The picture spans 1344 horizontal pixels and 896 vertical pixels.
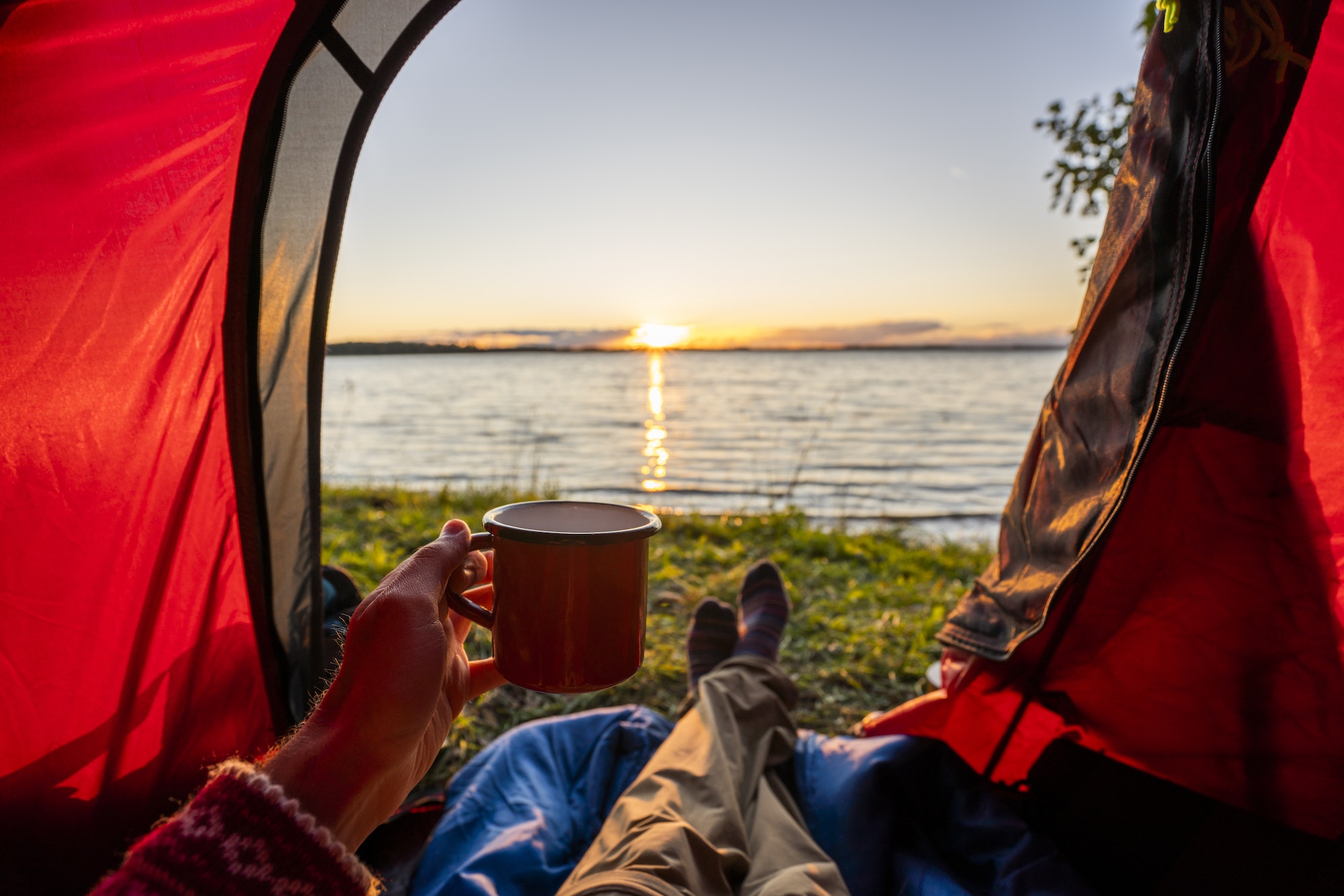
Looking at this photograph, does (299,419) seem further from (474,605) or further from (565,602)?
(565,602)

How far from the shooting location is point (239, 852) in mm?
809

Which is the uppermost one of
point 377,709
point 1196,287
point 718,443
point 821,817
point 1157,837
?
point 1196,287

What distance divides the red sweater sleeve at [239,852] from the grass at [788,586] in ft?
5.01

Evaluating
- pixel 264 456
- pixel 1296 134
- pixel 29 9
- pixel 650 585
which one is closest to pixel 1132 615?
pixel 1296 134

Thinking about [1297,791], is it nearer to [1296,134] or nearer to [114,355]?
[1296,134]

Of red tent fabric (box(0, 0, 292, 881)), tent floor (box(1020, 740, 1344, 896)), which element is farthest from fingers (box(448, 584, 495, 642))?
tent floor (box(1020, 740, 1344, 896))

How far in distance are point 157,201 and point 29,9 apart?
12.9 inches

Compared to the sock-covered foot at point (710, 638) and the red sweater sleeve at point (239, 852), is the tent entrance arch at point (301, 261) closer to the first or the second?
the red sweater sleeve at point (239, 852)

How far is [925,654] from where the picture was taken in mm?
3197

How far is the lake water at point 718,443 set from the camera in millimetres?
8773

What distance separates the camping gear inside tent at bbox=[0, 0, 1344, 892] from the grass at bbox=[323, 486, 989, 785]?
102 cm

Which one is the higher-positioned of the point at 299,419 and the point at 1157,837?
the point at 299,419

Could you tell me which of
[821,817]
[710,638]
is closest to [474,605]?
[821,817]

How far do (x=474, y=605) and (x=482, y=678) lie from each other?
1.06 feet
